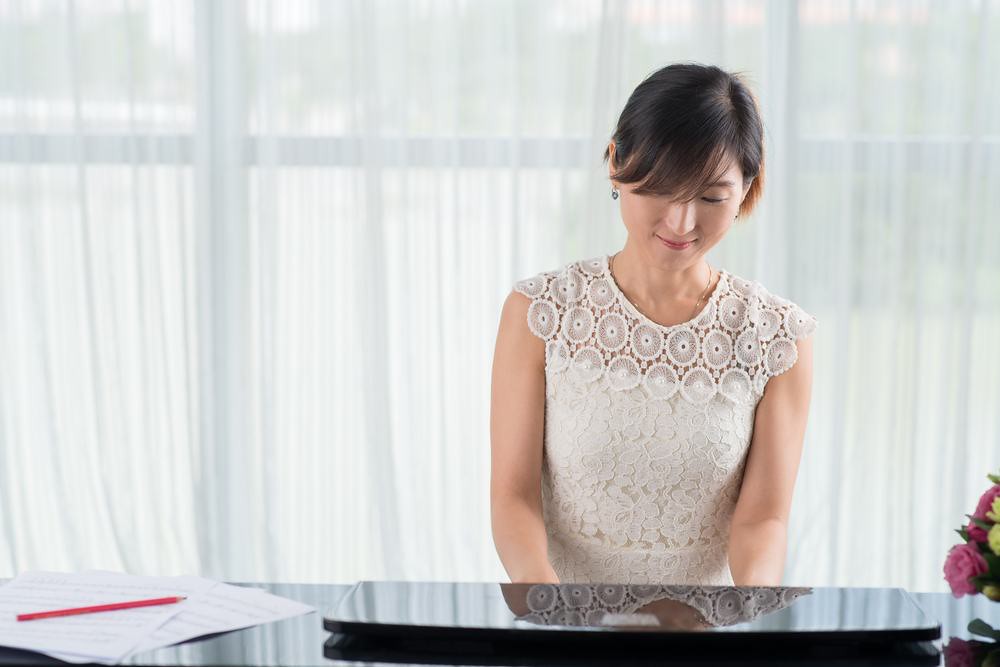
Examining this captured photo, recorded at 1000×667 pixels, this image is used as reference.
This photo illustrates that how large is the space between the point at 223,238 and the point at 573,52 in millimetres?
1074

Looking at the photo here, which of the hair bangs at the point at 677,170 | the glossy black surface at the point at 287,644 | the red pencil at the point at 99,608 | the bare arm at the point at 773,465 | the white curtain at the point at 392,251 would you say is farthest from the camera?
the white curtain at the point at 392,251

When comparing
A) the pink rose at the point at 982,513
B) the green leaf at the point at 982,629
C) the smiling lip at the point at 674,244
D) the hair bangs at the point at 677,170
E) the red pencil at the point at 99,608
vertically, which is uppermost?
the hair bangs at the point at 677,170

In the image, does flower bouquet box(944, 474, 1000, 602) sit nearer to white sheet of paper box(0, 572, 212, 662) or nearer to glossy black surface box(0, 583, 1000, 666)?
glossy black surface box(0, 583, 1000, 666)

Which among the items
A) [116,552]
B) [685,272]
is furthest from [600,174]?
[116,552]

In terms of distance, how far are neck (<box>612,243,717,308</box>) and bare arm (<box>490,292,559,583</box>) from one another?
19 cm

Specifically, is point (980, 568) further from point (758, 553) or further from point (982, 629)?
point (758, 553)

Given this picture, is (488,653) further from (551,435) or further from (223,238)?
(223,238)

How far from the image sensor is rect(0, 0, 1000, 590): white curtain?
2744 millimetres

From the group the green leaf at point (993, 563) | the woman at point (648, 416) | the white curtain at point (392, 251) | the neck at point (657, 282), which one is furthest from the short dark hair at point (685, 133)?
the white curtain at point (392, 251)

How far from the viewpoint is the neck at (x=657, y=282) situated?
1786 mm

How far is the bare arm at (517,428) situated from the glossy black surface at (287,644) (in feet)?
1.61

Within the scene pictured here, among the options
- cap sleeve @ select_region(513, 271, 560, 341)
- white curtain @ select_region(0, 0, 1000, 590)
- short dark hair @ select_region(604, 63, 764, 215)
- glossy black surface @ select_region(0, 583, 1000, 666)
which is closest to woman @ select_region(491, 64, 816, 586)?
cap sleeve @ select_region(513, 271, 560, 341)

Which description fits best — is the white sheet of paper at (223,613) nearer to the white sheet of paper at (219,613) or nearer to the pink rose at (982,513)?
the white sheet of paper at (219,613)

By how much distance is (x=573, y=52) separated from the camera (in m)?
2.75
